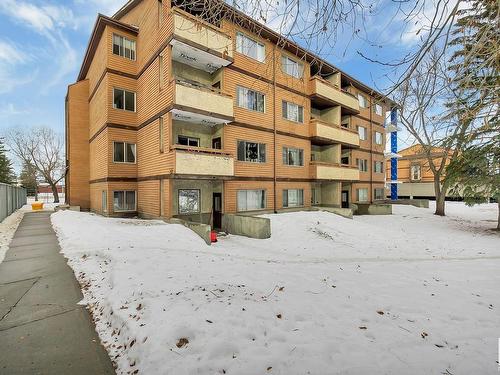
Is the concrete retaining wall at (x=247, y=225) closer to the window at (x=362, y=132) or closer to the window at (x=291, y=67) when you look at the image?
the window at (x=291, y=67)

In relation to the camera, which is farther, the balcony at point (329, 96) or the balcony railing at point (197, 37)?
the balcony at point (329, 96)

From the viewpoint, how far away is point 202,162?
14.0 metres

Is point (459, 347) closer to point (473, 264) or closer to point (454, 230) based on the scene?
point (473, 264)

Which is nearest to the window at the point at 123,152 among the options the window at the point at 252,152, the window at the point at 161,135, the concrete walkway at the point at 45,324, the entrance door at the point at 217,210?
the window at the point at 161,135

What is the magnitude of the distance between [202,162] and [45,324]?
10253 mm

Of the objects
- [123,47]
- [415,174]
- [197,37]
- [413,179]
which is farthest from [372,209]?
[415,174]

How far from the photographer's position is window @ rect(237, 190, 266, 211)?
16.8m

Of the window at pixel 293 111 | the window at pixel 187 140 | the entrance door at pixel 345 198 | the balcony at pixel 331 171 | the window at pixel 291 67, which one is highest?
the window at pixel 291 67

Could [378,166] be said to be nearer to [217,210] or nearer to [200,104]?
[217,210]

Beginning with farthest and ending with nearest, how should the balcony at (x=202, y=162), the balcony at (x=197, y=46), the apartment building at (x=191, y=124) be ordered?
the apartment building at (x=191, y=124), the balcony at (x=197, y=46), the balcony at (x=202, y=162)

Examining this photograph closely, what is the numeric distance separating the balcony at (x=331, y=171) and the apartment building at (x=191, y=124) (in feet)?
0.28

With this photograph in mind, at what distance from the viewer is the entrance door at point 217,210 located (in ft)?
53.9

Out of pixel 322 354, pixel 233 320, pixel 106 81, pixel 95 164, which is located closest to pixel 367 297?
pixel 322 354

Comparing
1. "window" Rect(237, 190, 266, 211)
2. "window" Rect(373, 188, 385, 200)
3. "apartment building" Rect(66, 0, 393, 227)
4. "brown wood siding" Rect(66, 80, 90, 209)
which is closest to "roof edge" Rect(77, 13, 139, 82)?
"apartment building" Rect(66, 0, 393, 227)
